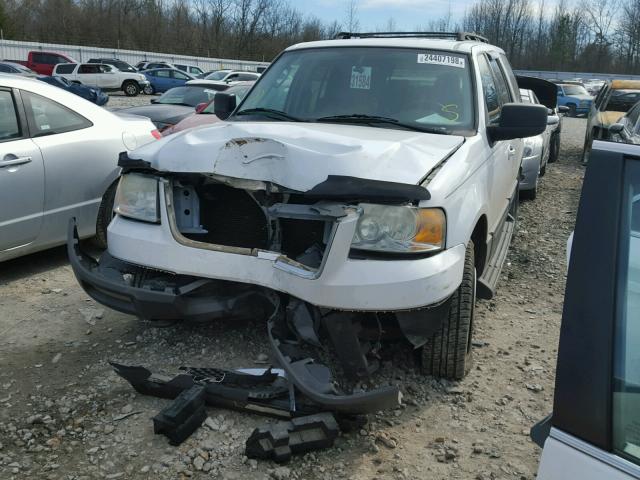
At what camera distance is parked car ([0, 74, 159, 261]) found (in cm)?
450

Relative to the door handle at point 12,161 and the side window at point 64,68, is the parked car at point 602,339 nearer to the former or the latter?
the door handle at point 12,161

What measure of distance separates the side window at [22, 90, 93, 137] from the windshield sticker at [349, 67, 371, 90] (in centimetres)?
239

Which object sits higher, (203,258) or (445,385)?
(203,258)

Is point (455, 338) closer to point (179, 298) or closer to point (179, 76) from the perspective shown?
point (179, 298)

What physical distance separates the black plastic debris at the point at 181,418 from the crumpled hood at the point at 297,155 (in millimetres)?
1096

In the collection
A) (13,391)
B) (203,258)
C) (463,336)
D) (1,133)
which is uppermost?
(1,133)

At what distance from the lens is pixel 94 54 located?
4853 cm

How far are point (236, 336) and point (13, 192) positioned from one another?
2107 millimetres

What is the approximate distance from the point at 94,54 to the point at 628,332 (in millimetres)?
52952

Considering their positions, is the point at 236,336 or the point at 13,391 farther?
the point at 236,336

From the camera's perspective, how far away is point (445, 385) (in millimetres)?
3344

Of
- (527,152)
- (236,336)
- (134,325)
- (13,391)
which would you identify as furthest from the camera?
(527,152)

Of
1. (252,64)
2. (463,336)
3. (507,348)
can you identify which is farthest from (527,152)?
(252,64)

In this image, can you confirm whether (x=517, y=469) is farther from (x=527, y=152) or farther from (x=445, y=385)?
(x=527, y=152)
